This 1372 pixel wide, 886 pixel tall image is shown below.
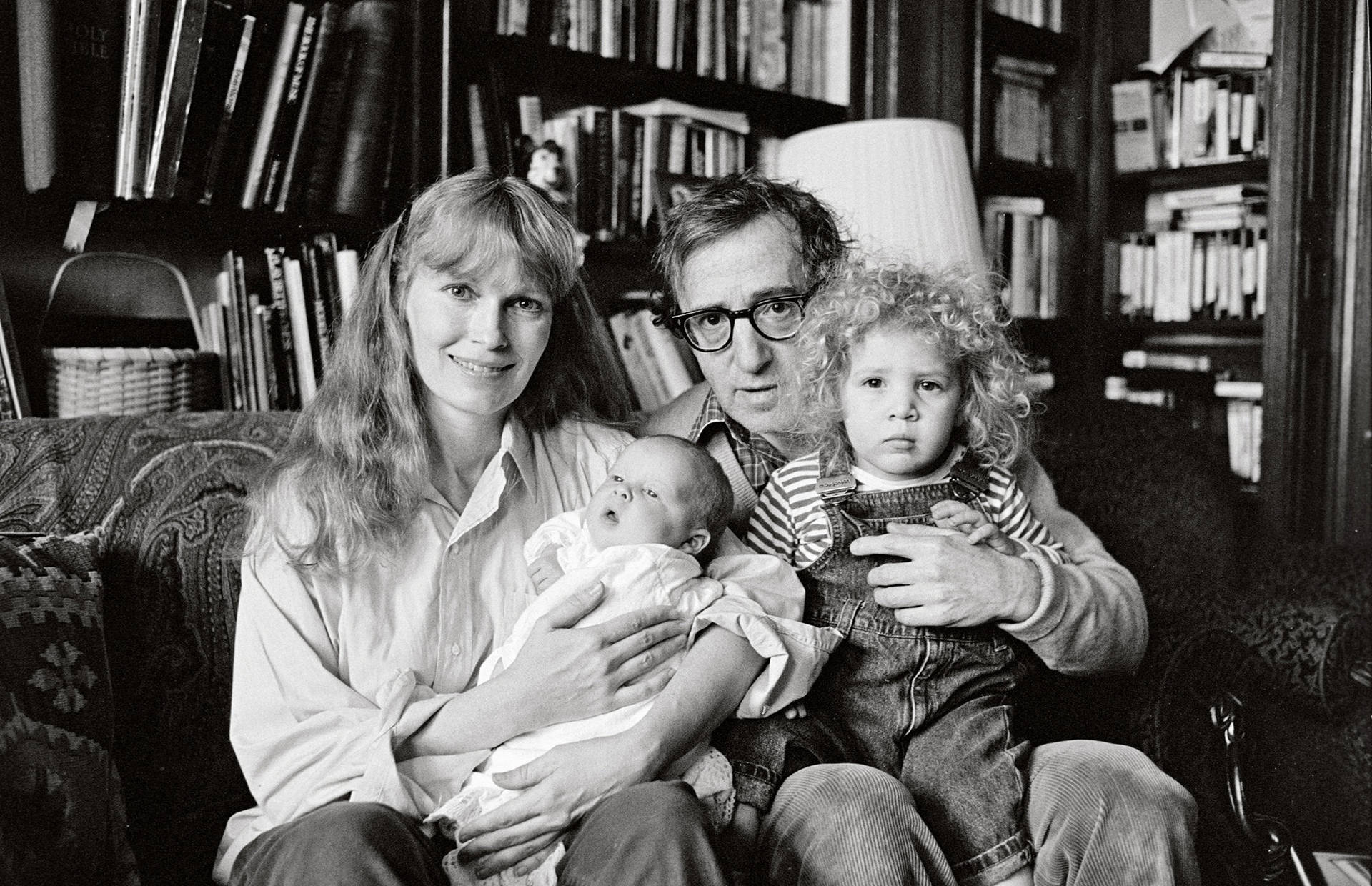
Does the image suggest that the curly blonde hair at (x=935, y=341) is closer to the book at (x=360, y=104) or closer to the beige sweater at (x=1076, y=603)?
the beige sweater at (x=1076, y=603)

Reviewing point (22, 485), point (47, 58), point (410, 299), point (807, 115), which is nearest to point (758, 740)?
→ point (410, 299)

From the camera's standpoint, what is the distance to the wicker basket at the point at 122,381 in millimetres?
1842

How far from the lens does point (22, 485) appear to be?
1.53 m

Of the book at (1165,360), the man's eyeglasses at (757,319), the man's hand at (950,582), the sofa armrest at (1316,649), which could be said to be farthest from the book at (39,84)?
the book at (1165,360)

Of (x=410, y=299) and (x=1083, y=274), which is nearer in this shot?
(x=410, y=299)

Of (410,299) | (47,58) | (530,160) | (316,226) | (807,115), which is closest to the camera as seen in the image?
(410,299)

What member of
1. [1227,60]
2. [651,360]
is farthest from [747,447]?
[1227,60]

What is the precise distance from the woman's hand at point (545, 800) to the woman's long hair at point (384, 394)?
0.36 meters

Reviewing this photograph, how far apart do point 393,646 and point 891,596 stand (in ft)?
2.15

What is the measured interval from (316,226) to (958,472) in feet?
4.30

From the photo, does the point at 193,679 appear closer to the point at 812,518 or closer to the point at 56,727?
the point at 56,727

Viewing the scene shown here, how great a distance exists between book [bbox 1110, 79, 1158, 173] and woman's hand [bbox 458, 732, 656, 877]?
3141 millimetres

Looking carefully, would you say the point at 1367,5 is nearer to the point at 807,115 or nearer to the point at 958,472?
the point at 807,115

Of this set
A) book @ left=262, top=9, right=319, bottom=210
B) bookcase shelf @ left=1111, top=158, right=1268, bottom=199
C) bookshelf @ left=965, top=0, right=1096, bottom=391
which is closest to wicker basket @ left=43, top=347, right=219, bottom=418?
book @ left=262, top=9, right=319, bottom=210
